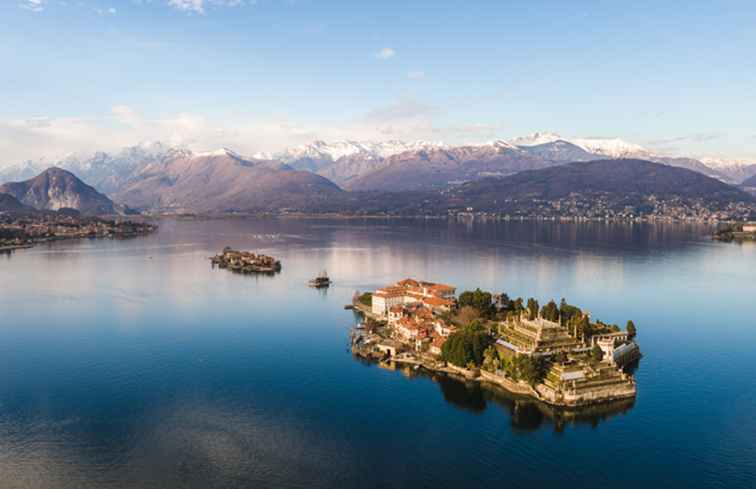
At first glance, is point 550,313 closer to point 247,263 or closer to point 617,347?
point 617,347

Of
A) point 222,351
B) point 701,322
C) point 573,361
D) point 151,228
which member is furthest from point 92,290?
point 151,228

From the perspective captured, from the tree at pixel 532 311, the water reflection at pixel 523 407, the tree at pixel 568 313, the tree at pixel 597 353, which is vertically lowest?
the water reflection at pixel 523 407

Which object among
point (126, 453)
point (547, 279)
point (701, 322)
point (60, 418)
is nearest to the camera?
point (126, 453)

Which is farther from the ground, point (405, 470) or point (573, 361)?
point (573, 361)

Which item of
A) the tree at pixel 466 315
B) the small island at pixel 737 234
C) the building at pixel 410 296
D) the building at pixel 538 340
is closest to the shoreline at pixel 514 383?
the building at pixel 538 340

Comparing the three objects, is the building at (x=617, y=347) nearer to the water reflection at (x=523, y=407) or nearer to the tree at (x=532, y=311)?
the tree at (x=532, y=311)

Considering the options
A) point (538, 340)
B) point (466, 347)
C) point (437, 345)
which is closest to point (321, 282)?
point (437, 345)

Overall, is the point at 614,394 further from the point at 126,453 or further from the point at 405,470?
the point at 126,453
